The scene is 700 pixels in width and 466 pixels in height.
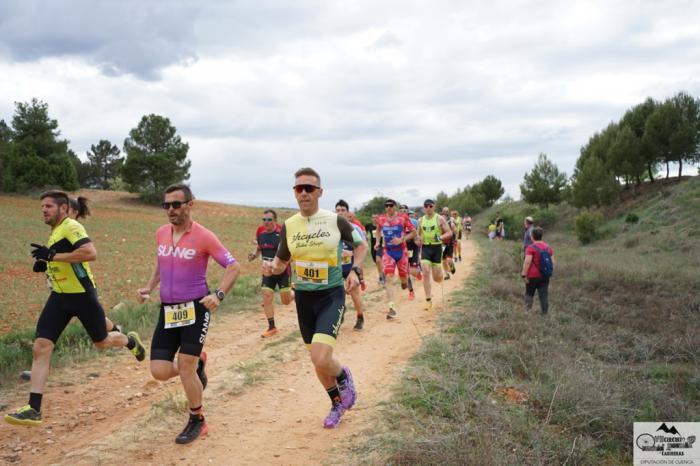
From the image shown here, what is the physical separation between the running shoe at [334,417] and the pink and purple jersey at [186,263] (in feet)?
5.86

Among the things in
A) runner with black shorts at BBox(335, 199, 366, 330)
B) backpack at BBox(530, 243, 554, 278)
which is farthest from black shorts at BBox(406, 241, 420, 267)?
backpack at BBox(530, 243, 554, 278)

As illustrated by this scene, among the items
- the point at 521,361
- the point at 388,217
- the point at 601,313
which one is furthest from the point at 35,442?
the point at 601,313

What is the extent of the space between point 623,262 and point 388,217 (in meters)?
14.8

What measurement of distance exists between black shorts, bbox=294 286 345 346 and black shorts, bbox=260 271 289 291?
13.1 ft

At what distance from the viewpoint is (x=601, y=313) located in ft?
45.7

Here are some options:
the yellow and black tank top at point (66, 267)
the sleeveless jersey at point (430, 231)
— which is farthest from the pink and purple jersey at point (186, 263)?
the sleeveless jersey at point (430, 231)

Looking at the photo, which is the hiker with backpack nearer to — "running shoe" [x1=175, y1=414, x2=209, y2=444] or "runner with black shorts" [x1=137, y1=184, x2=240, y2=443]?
"runner with black shorts" [x1=137, y1=184, x2=240, y2=443]

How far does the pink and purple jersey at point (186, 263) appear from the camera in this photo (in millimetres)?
5051

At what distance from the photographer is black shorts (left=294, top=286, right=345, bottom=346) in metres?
5.03

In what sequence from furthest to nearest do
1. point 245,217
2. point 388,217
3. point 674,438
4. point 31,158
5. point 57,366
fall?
1. point 245,217
2. point 31,158
3. point 388,217
4. point 57,366
5. point 674,438

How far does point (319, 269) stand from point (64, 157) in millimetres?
47332

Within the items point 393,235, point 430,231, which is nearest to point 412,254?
point 430,231

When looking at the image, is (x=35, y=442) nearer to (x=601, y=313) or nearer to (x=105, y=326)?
(x=105, y=326)

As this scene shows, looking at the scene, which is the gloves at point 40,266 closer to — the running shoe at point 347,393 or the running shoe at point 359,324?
the running shoe at point 347,393
